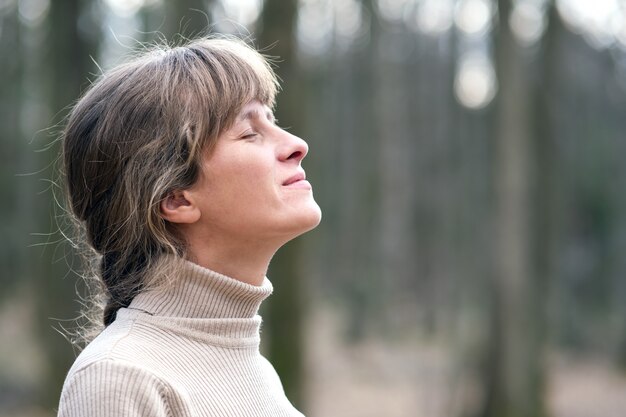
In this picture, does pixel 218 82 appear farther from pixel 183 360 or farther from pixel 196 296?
pixel 183 360

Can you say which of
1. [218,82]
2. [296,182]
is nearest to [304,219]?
[296,182]

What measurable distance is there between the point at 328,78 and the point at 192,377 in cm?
1747

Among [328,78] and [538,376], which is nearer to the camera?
[538,376]

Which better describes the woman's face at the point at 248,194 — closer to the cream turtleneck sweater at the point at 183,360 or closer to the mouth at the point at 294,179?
the mouth at the point at 294,179

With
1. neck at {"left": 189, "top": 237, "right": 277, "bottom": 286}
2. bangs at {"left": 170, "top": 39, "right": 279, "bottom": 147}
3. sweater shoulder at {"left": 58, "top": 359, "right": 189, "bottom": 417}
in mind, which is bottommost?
sweater shoulder at {"left": 58, "top": 359, "right": 189, "bottom": 417}

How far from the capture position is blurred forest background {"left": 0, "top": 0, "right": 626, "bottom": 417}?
289 inches

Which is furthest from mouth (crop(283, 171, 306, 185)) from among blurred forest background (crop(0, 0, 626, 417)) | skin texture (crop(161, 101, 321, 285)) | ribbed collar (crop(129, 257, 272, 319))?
blurred forest background (crop(0, 0, 626, 417))

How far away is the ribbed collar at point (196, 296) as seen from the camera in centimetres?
188

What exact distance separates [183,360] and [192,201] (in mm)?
369

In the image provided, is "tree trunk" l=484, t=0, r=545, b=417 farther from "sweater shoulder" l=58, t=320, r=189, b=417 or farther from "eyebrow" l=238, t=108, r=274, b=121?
"sweater shoulder" l=58, t=320, r=189, b=417

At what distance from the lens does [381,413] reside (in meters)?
12.3

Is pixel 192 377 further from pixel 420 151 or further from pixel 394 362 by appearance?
pixel 420 151

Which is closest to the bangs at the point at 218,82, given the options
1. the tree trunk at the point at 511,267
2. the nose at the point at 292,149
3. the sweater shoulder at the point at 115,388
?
the nose at the point at 292,149

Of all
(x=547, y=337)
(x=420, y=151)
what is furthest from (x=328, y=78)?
(x=547, y=337)
